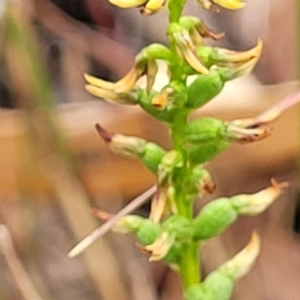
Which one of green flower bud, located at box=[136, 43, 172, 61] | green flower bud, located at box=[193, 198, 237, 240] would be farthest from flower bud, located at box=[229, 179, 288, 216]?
green flower bud, located at box=[136, 43, 172, 61]

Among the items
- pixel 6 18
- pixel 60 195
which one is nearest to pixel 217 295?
pixel 6 18

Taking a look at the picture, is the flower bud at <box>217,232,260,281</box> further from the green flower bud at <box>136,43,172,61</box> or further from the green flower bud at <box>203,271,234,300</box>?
the green flower bud at <box>136,43,172,61</box>

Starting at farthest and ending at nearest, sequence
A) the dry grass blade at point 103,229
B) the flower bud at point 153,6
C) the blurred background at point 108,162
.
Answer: the blurred background at point 108,162
the dry grass blade at point 103,229
the flower bud at point 153,6

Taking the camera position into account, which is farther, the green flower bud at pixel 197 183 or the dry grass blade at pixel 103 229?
the dry grass blade at pixel 103 229

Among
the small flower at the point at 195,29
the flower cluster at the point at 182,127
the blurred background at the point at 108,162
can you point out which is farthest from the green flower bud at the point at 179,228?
the blurred background at the point at 108,162

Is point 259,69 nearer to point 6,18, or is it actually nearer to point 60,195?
point 60,195

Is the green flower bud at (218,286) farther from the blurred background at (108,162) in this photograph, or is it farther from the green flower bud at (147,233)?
the blurred background at (108,162)

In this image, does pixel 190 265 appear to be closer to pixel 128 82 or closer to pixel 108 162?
pixel 128 82
